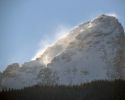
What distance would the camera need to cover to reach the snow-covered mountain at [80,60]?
53375 mm

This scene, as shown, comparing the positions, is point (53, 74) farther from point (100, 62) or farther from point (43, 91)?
point (43, 91)

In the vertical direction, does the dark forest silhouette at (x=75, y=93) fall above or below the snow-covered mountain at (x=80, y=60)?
below

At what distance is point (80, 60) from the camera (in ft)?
190

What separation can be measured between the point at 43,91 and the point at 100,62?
67.2ft

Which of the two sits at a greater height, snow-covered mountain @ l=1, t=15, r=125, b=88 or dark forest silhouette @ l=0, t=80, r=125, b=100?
snow-covered mountain @ l=1, t=15, r=125, b=88

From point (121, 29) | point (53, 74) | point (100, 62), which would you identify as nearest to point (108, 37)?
point (121, 29)

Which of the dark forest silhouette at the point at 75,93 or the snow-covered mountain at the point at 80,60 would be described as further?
the snow-covered mountain at the point at 80,60

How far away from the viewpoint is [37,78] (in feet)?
178

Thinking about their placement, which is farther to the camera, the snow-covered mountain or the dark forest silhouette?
the snow-covered mountain

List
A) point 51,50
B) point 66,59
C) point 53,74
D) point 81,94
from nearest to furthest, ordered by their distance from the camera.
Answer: point 81,94, point 53,74, point 66,59, point 51,50

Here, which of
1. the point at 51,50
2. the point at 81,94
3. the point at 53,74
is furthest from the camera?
the point at 51,50

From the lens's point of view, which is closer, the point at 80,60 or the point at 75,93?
the point at 75,93

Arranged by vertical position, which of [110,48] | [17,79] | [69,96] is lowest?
[69,96]

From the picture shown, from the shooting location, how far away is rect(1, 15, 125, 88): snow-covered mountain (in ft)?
175
